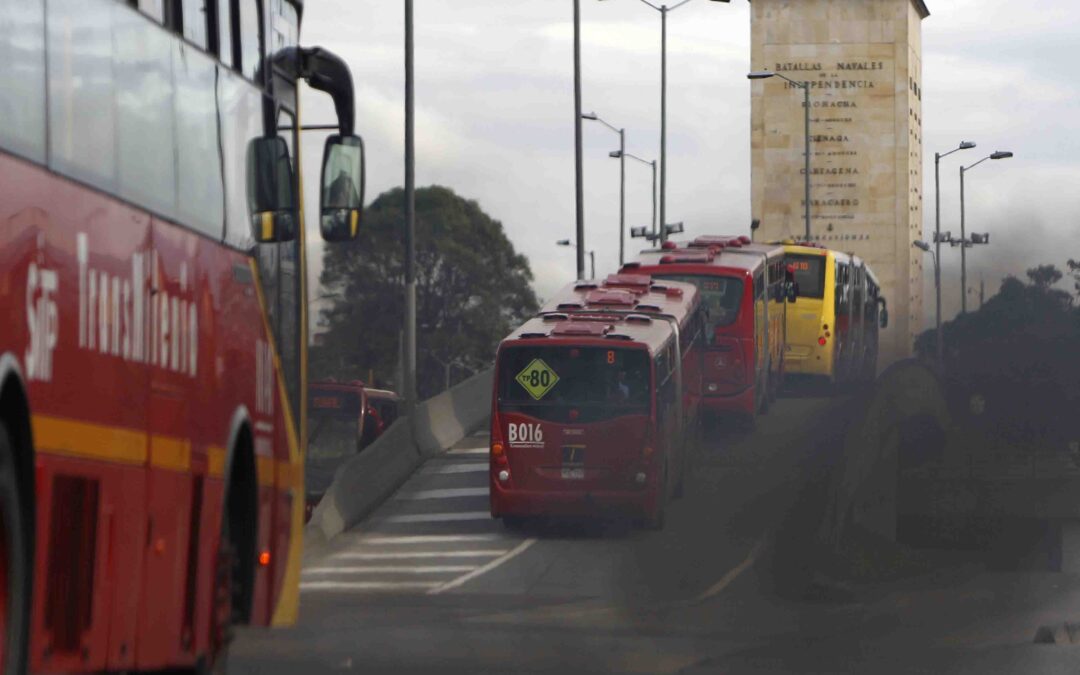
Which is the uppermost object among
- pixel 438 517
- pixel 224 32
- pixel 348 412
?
pixel 224 32

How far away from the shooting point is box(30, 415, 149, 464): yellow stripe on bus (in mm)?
6613

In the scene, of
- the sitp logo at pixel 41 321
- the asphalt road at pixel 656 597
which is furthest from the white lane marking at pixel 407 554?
the sitp logo at pixel 41 321

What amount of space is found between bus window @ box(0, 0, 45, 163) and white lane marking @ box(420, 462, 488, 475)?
29006mm

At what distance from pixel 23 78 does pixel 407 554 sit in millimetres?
21964

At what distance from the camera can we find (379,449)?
33.5m

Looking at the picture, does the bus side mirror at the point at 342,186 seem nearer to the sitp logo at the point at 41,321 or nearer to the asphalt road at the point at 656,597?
the asphalt road at the point at 656,597

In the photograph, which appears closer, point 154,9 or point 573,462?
point 154,9

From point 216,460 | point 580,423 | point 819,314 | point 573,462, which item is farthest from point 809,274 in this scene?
point 216,460

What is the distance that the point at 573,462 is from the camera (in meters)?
29.0

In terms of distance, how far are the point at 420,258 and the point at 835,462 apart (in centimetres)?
5143

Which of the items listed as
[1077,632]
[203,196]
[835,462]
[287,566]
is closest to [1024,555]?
[835,462]

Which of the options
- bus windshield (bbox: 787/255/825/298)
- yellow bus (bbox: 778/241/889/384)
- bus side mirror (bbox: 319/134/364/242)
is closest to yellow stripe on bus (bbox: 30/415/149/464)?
bus side mirror (bbox: 319/134/364/242)

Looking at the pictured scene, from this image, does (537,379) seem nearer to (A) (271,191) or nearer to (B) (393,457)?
(B) (393,457)

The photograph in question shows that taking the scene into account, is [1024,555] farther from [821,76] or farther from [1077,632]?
[821,76]
